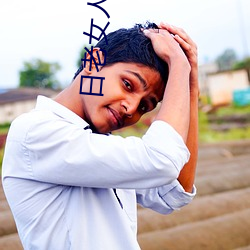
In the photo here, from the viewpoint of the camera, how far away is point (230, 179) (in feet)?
18.0

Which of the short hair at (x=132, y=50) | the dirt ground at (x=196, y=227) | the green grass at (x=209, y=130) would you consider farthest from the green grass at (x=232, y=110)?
the short hair at (x=132, y=50)

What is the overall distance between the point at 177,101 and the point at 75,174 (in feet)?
0.97

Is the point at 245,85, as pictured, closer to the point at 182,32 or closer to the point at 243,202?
the point at 243,202

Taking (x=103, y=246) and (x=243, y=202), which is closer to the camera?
(x=103, y=246)

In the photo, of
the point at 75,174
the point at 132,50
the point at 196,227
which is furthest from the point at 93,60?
the point at 196,227

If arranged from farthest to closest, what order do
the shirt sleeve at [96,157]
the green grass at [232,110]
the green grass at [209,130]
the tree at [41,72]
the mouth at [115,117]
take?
the green grass at [232,110]
the green grass at [209,130]
the tree at [41,72]
the mouth at [115,117]
the shirt sleeve at [96,157]

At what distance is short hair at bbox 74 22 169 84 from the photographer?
134 centimetres

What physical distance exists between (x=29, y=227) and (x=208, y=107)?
62.3ft

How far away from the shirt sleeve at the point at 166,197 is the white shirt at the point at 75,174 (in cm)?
28

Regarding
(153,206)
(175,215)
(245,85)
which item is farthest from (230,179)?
(245,85)

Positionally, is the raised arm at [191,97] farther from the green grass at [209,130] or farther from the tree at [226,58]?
the tree at [226,58]

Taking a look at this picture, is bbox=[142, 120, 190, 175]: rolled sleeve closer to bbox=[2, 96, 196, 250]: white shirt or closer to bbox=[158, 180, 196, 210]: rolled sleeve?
bbox=[2, 96, 196, 250]: white shirt

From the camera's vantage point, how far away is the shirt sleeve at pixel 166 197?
1518mm

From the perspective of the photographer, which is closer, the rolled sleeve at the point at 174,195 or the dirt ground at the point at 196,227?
the rolled sleeve at the point at 174,195
